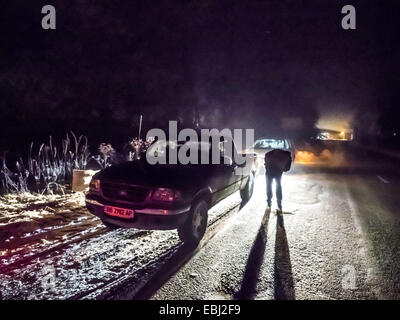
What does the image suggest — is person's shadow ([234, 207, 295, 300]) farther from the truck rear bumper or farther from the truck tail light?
the truck tail light

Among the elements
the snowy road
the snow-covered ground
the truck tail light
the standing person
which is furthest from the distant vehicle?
the truck tail light

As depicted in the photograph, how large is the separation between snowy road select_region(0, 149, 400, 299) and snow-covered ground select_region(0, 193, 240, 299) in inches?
0.5

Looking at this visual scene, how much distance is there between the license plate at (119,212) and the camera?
431cm

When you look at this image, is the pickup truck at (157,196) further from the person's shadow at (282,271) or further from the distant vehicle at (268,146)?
the distant vehicle at (268,146)

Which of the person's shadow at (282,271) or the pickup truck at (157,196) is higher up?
the pickup truck at (157,196)

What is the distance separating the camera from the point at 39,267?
3859 millimetres

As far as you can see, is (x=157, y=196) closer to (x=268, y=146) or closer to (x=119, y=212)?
(x=119, y=212)

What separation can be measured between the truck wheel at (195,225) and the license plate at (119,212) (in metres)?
0.77

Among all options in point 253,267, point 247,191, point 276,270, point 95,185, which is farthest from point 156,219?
point 247,191

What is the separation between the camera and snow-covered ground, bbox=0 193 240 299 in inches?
135

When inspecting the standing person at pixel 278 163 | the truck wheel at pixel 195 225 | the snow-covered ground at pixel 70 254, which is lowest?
the snow-covered ground at pixel 70 254

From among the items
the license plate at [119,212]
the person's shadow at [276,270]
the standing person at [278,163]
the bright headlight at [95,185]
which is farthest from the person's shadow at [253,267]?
the bright headlight at [95,185]
